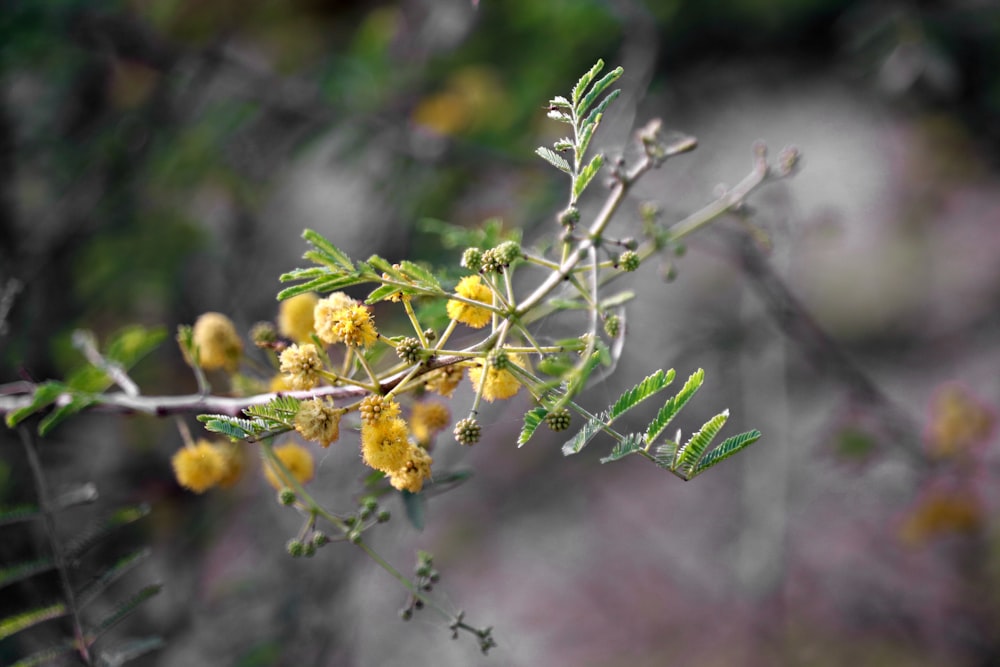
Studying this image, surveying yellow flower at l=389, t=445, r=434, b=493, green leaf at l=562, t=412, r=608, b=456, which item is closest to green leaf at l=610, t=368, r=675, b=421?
green leaf at l=562, t=412, r=608, b=456

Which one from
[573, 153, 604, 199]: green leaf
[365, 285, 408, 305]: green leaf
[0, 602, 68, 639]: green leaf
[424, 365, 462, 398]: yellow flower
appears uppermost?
[573, 153, 604, 199]: green leaf

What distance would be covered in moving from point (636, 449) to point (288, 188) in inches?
153

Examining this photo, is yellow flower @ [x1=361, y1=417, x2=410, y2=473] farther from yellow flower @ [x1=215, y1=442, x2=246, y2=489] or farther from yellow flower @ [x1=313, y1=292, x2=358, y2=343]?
yellow flower @ [x1=215, y1=442, x2=246, y2=489]

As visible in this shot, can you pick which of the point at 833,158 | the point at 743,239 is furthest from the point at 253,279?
the point at 833,158

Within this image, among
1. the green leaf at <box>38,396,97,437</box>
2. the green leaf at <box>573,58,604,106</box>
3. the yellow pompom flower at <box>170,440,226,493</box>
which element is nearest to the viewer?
the green leaf at <box>573,58,604,106</box>

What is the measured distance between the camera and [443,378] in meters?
1.07

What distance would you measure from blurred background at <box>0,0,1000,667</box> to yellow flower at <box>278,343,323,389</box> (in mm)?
622

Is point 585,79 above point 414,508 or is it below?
above

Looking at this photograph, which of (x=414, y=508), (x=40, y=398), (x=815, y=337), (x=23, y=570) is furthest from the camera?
(x=815, y=337)

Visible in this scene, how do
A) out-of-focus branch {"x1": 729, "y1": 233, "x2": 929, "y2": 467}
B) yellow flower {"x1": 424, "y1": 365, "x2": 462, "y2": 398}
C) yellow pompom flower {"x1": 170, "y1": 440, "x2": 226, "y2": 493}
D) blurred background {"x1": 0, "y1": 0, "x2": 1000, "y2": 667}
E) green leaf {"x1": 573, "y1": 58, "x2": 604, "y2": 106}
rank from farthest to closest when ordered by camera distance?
blurred background {"x1": 0, "y1": 0, "x2": 1000, "y2": 667} → out-of-focus branch {"x1": 729, "y1": 233, "x2": 929, "y2": 467} → yellow pompom flower {"x1": 170, "y1": 440, "x2": 226, "y2": 493} → yellow flower {"x1": 424, "y1": 365, "x2": 462, "y2": 398} → green leaf {"x1": 573, "y1": 58, "x2": 604, "y2": 106}

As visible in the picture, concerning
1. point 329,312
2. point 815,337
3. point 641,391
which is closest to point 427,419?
point 329,312

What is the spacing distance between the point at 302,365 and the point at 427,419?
263 millimetres

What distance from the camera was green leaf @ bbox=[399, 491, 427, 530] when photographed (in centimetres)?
123

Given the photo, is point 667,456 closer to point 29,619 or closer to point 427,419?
point 427,419
